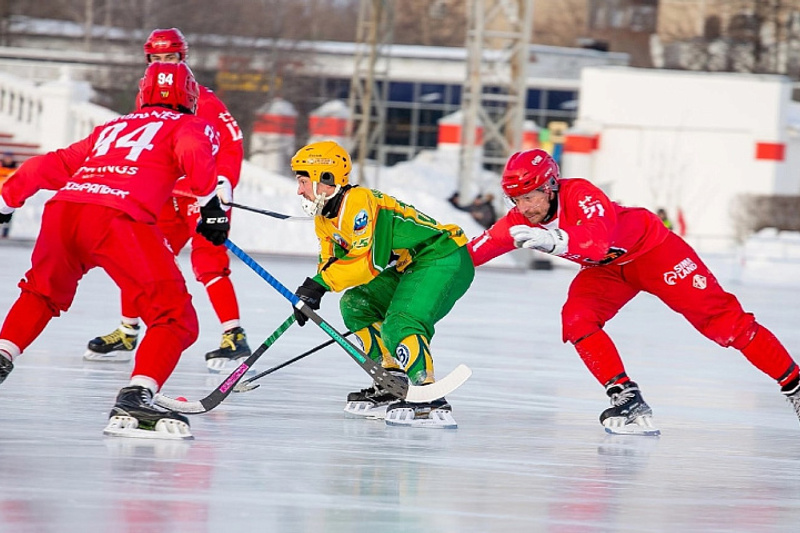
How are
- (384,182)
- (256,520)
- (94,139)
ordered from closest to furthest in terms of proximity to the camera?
(256,520) → (94,139) → (384,182)

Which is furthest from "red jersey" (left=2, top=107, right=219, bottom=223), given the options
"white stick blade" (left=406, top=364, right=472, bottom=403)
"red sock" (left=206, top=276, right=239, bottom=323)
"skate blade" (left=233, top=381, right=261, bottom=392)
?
"red sock" (left=206, top=276, right=239, bottom=323)

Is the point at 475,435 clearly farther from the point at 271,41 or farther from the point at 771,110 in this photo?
the point at 271,41

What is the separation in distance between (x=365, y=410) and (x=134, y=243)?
57.7 inches

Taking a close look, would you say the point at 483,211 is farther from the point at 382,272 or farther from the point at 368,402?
the point at 368,402

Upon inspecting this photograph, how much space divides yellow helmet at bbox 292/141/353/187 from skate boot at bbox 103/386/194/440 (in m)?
1.11

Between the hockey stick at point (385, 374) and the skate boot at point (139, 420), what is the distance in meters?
0.80

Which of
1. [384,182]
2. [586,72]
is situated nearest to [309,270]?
[384,182]

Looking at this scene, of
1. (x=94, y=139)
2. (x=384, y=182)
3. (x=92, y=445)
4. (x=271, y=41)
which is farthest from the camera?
(x=271, y=41)

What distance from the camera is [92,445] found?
466cm

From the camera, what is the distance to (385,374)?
5695 millimetres

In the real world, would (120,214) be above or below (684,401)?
above

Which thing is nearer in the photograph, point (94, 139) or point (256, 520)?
point (256, 520)

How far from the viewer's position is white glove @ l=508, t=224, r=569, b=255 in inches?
203

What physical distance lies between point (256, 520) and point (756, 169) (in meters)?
28.3
